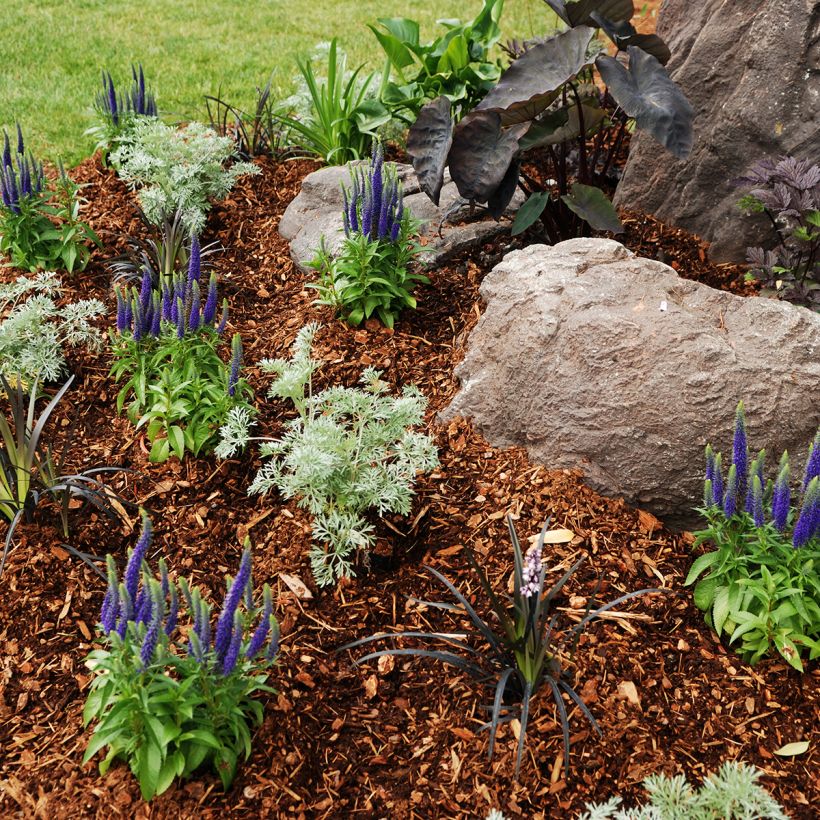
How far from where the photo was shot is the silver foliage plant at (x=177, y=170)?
16.6ft

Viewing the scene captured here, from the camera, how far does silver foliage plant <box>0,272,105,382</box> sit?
13.9 feet

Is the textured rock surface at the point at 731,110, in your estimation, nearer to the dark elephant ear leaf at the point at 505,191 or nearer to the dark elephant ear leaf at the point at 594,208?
the dark elephant ear leaf at the point at 594,208

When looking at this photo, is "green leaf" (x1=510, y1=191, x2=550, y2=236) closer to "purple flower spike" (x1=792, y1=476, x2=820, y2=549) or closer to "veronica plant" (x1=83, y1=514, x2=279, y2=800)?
"purple flower spike" (x1=792, y1=476, x2=820, y2=549)

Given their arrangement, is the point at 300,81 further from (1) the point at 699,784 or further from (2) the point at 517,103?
(1) the point at 699,784

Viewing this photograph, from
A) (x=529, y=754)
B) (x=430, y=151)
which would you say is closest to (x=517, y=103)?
(x=430, y=151)

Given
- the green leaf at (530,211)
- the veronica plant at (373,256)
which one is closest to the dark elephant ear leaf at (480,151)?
the green leaf at (530,211)

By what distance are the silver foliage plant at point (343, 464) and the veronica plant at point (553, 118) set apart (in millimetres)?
1510

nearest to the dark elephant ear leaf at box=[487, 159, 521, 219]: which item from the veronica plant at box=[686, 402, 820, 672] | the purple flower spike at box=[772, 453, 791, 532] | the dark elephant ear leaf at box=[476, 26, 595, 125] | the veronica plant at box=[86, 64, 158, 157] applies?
the dark elephant ear leaf at box=[476, 26, 595, 125]

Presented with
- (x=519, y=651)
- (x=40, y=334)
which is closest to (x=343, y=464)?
(x=519, y=651)

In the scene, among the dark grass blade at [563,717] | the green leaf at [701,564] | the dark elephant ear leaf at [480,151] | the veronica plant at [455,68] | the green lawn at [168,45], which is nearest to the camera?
the dark grass blade at [563,717]

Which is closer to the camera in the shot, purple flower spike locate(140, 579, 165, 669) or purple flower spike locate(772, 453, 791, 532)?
purple flower spike locate(140, 579, 165, 669)

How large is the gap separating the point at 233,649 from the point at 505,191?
2.99m

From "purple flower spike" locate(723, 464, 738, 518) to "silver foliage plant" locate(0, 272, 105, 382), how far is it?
299 cm

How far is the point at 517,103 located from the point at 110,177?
121 inches
